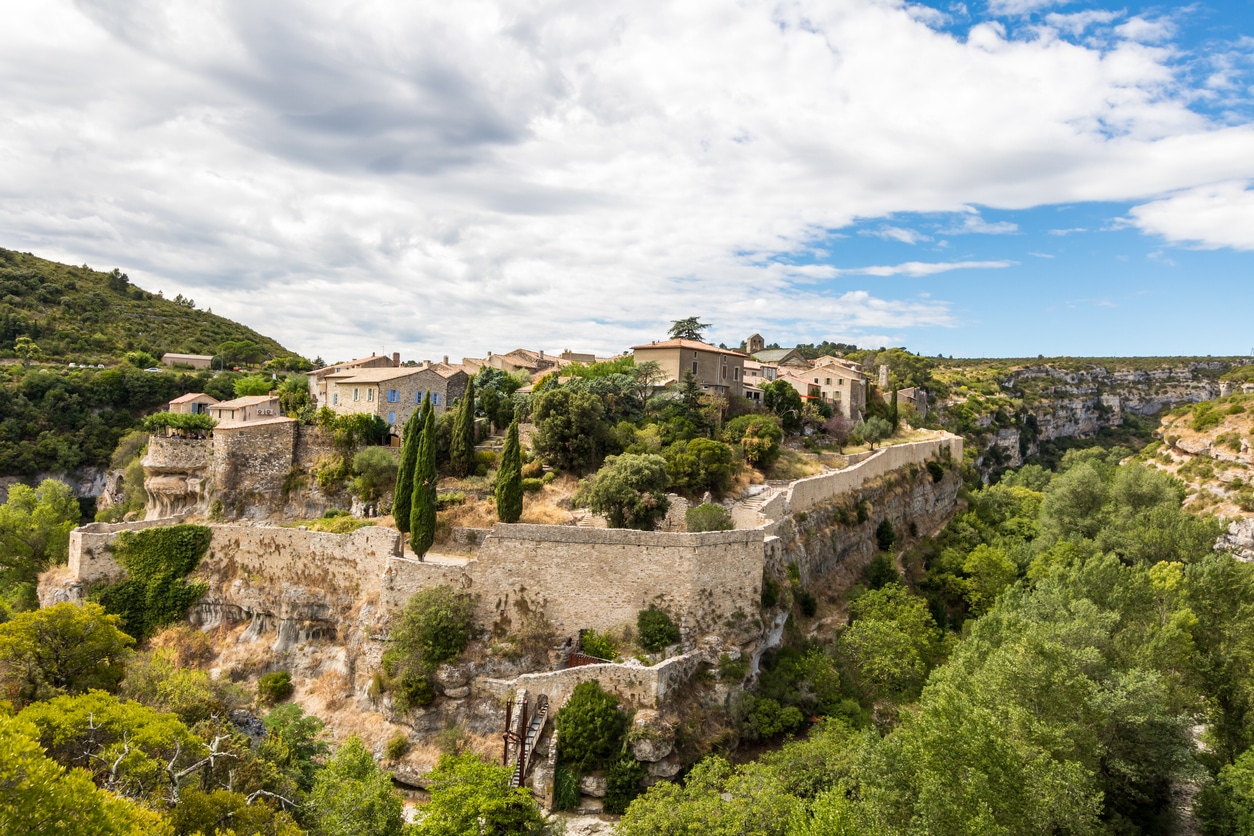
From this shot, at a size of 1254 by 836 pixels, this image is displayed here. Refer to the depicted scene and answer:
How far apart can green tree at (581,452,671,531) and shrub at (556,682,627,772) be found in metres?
8.36

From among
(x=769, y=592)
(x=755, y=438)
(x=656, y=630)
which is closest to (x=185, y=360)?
(x=755, y=438)

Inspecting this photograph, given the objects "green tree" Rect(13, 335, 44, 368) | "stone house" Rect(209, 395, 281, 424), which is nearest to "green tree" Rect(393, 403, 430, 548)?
"stone house" Rect(209, 395, 281, 424)

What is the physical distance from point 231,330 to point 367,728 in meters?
107

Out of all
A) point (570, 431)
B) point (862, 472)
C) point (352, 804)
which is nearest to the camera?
point (352, 804)

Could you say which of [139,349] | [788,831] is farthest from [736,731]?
[139,349]

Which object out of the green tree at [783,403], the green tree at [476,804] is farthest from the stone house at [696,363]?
the green tree at [476,804]

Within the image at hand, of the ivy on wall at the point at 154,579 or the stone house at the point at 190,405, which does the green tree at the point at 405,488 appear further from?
the stone house at the point at 190,405

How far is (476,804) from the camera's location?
808 inches

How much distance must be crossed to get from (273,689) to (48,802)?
1748cm

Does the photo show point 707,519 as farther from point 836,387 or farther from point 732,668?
point 836,387

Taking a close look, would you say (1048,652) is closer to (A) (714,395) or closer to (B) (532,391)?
(A) (714,395)

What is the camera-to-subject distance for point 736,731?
82.6 feet

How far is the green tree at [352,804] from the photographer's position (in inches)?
733

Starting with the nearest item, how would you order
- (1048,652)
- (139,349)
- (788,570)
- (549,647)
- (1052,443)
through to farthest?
(1048,652) → (549,647) → (788,570) → (139,349) → (1052,443)
